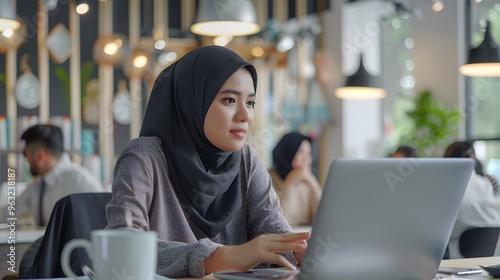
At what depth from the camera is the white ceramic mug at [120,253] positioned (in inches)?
46.4

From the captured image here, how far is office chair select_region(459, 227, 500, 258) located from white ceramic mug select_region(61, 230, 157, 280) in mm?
2714

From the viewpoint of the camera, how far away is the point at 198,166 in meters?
1.96

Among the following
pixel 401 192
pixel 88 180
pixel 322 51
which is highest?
pixel 322 51

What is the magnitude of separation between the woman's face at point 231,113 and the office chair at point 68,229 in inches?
17.5

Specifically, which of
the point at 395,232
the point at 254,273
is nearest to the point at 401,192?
the point at 395,232

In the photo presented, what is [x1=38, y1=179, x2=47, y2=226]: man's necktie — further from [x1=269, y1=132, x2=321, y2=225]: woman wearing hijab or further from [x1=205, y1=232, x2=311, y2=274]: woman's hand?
[x1=205, y1=232, x2=311, y2=274]: woman's hand

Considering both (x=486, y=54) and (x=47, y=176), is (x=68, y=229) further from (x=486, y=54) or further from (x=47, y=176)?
(x=486, y=54)

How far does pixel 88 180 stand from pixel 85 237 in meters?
2.39

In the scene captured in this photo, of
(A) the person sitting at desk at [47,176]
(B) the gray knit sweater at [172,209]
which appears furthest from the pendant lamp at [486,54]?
(B) the gray knit sweater at [172,209]

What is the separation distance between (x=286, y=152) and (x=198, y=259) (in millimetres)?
4289

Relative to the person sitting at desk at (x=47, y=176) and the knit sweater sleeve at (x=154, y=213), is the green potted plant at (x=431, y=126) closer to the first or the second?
the person sitting at desk at (x=47, y=176)

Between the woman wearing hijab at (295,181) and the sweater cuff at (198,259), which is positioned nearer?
the sweater cuff at (198,259)

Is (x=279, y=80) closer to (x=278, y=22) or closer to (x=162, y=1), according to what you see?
(x=278, y=22)

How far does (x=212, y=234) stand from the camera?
1984 mm
